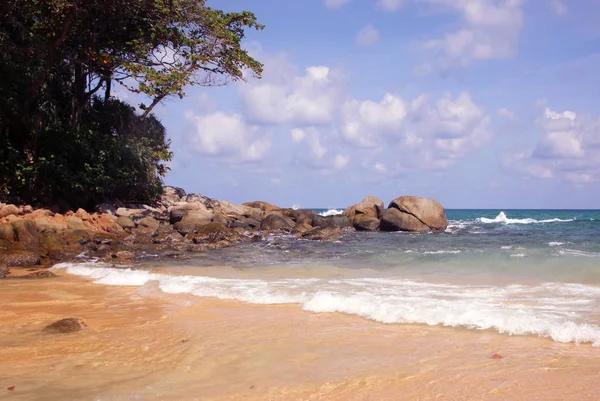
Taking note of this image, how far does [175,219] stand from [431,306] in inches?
633

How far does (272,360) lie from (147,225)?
16074 millimetres

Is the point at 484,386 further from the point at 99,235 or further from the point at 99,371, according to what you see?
the point at 99,235

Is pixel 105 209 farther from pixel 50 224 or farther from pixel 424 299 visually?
pixel 424 299

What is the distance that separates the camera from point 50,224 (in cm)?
1606

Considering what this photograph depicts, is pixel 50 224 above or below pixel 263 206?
below

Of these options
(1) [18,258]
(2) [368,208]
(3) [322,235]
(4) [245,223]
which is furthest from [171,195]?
(1) [18,258]

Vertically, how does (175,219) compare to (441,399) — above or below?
above

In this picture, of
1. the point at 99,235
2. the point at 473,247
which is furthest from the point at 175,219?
the point at 473,247

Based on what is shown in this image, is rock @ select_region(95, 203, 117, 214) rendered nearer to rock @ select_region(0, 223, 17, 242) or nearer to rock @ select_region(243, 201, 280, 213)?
rock @ select_region(0, 223, 17, 242)

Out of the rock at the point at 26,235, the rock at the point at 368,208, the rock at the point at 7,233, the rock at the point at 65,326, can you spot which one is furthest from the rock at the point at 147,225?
the rock at the point at 65,326

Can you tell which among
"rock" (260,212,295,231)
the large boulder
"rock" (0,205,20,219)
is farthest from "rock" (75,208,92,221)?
the large boulder

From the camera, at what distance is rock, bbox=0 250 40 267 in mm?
11492

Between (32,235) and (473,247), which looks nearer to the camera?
(32,235)

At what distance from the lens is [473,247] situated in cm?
1825
